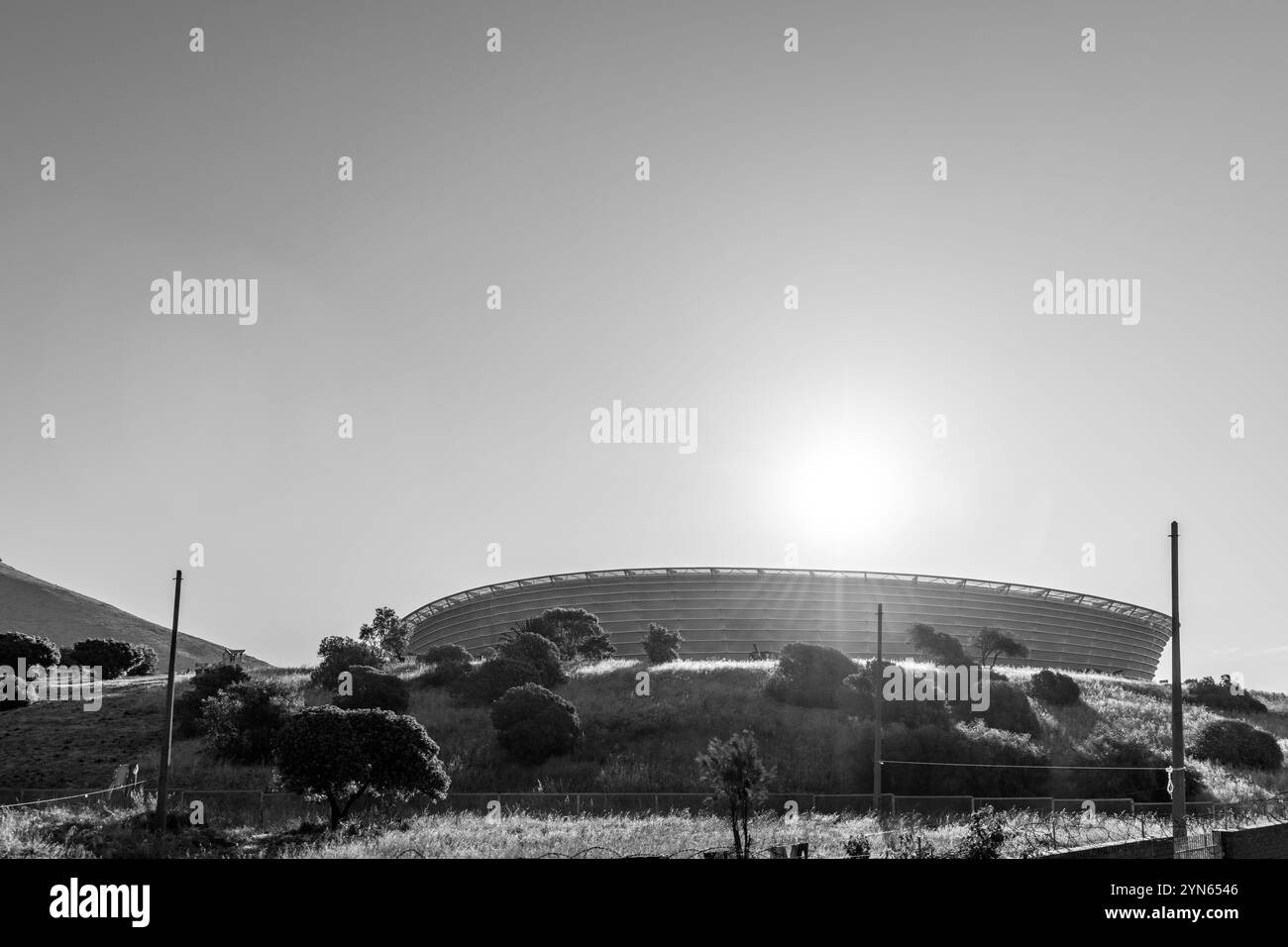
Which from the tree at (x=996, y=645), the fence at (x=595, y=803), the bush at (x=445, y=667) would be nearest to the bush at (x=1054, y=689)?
the fence at (x=595, y=803)

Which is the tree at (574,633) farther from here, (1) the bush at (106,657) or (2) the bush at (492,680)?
(1) the bush at (106,657)

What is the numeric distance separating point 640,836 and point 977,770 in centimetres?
1932

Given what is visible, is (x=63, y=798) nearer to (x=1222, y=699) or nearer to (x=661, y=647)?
(x=661, y=647)

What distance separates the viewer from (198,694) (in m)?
55.2

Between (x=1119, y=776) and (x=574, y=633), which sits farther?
(x=574, y=633)

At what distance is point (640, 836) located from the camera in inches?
1233

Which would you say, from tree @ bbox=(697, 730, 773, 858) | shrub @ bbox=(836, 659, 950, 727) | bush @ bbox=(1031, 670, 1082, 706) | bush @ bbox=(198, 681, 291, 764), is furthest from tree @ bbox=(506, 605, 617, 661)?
tree @ bbox=(697, 730, 773, 858)

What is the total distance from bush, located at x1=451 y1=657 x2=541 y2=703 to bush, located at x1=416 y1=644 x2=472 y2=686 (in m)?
1.49

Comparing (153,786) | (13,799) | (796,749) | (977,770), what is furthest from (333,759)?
(977,770)

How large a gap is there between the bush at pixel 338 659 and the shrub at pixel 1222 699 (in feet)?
176

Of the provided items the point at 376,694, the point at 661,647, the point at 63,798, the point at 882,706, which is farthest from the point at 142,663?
the point at 882,706

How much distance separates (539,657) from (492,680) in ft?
14.0

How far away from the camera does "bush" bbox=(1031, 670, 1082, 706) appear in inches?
2367
